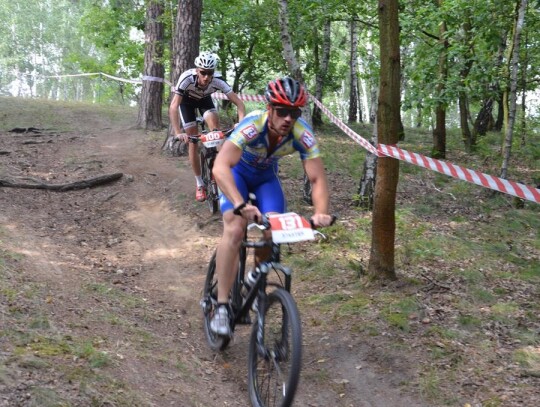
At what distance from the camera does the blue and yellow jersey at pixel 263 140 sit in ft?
14.4

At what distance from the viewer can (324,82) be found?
59.0 feet

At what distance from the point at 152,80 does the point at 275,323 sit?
39.4 ft

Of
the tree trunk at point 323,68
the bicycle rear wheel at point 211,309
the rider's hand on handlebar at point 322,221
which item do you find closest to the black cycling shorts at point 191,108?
the bicycle rear wheel at point 211,309

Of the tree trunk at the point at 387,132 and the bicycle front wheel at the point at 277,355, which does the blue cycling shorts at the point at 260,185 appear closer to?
the bicycle front wheel at the point at 277,355

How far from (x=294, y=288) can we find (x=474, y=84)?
6.89 meters

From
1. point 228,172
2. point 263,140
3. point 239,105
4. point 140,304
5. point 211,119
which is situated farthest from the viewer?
point 211,119

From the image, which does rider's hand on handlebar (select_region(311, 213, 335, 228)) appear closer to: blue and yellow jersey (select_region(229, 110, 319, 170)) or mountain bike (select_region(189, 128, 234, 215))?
blue and yellow jersey (select_region(229, 110, 319, 170))

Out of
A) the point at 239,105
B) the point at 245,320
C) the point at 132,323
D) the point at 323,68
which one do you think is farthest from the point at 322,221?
the point at 323,68

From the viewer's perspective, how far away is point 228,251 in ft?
15.1

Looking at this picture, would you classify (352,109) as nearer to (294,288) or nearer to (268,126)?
(294,288)

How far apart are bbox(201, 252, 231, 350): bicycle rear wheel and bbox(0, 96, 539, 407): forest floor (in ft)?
0.34

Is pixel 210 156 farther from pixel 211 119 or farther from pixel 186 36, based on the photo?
pixel 186 36

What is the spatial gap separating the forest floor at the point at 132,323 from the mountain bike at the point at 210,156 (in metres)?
0.30

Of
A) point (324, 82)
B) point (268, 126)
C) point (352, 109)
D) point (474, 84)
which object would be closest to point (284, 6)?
point (474, 84)
